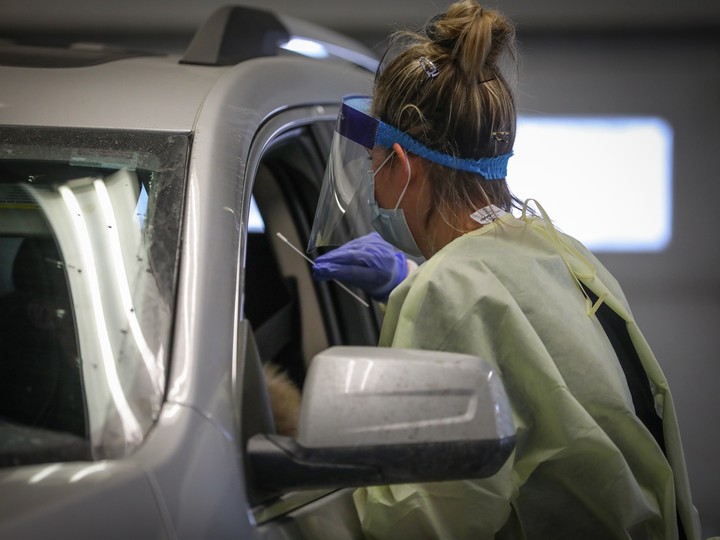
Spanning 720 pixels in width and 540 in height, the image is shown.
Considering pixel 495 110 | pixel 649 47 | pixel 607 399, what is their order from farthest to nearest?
pixel 649 47 → pixel 495 110 → pixel 607 399

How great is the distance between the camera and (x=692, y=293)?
666 centimetres

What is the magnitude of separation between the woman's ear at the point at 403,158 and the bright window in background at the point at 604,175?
4764 millimetres

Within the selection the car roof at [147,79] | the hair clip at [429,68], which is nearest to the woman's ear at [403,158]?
the hair clip at [429,68]

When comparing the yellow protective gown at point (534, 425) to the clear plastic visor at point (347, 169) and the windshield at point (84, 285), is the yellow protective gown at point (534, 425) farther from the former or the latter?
the windshield at point (84, 285)

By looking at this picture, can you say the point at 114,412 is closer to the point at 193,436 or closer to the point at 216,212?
the point at 193,436

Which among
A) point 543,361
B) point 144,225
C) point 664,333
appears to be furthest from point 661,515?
point 664,333

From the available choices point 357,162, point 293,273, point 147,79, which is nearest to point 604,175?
point 293,273

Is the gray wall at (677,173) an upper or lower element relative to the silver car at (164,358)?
lower

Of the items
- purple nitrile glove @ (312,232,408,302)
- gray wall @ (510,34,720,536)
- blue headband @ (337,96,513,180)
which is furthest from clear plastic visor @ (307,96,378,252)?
gray wall @ (510,34,720,536)

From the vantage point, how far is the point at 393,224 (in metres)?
2.08

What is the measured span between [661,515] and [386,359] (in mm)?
768

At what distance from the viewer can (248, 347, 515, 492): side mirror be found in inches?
51.0

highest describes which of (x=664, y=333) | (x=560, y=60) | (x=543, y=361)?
(x=543, y=361)

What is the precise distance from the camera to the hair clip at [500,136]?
199 cm
